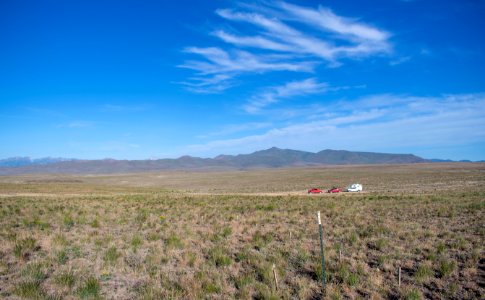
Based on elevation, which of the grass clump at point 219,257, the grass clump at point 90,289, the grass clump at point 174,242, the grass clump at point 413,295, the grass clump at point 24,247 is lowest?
the grass clump at point 413,295

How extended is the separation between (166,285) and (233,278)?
69.4 inches

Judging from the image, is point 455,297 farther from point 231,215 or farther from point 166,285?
point 231,215

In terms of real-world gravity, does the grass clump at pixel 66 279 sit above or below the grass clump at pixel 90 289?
above

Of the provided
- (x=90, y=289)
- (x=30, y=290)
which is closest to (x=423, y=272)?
(x=90, y=289)

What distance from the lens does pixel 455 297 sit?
7363 millimetres

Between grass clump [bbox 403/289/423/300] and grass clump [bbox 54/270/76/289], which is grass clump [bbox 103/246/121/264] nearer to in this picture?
grass clump [bbox 54/270/76/289]

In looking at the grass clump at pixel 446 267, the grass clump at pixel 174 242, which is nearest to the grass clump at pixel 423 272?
the grass clump at pixel 446 267

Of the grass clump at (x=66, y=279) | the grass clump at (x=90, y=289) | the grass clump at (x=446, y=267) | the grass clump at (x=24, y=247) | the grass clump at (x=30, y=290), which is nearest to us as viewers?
the grass clump at (x=30, y=290)

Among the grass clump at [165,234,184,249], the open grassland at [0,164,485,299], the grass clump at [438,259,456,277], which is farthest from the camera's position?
the grass clump at [165,234,184,249]

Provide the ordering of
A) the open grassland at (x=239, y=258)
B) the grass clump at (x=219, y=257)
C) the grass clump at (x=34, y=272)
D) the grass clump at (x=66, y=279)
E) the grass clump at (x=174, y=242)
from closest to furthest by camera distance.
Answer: the open grassland at (x=239, y=258), the grass clump at (x=66, y=279), the grass clump at (x=34, y=272), the grass clump at (x=219, y=257), the grass clump at (x=174, y=242)

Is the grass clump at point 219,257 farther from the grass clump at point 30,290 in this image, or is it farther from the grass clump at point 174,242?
the grass clump at point 30,290

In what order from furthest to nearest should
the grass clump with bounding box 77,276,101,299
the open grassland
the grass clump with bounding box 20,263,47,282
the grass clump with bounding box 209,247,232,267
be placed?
the grass clump with bounding box 209,247,232,267, the grass clump with bounding box 20,263,47,282, the open grassland, the grass clump with bounding box 77,276,101,299

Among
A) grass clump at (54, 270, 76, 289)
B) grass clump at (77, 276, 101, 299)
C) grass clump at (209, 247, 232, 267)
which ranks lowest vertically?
grass clump at (209, 247, 232, 267)

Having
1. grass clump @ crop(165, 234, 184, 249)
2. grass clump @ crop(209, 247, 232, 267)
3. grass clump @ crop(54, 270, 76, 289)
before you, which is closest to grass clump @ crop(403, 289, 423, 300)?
grass clump @ crop(209, 247, 232, 267)
